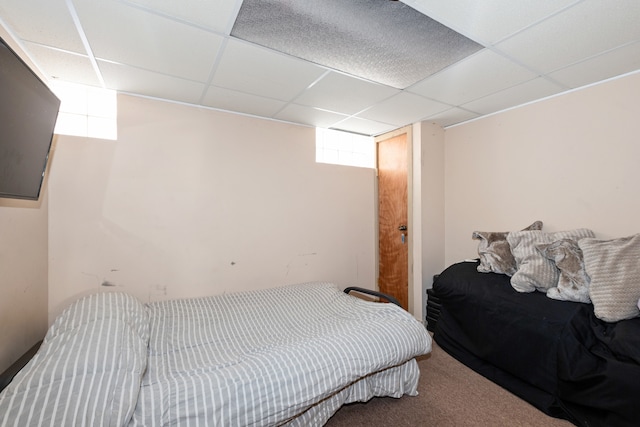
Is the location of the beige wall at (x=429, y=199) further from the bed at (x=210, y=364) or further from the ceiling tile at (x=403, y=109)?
the bed at (x=210, y=364)

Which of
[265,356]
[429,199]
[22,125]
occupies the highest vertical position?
[22,125]

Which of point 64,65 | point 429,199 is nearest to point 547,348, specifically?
point 429,199

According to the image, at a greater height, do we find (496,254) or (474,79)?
(474,79)

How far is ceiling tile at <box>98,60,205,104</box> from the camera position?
2.06 metres

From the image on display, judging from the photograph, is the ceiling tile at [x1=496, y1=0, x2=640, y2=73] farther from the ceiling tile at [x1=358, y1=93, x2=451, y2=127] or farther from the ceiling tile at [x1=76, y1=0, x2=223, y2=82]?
the ceiling tile at [x1=76, y1=0, x2=223, y2=82]

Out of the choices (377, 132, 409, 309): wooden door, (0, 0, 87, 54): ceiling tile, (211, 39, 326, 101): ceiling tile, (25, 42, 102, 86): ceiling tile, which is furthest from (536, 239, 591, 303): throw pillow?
(25, 42, 102, 86): ceiling tile

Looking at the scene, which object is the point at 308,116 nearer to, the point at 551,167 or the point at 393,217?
the point at 393,217

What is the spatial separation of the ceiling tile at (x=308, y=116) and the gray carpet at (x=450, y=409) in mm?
2670

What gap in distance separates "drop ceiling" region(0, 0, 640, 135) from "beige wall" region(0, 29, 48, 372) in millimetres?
348

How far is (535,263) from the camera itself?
212cm

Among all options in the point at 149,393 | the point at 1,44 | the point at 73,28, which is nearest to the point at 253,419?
the point at 149,393

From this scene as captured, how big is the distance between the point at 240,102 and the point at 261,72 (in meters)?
0.66

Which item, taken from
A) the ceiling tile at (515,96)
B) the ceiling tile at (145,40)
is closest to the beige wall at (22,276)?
the ceiling tile at (145,40)

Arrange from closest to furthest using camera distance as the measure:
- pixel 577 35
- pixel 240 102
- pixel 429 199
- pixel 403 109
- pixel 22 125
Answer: pixel 22 125, pixel 577 35, pixel 240 102, pixel 403 109, pixel 429 199
